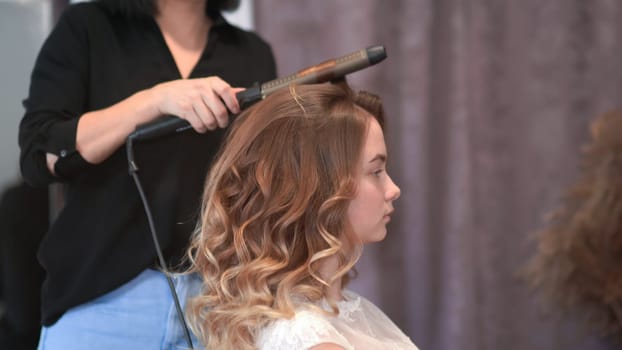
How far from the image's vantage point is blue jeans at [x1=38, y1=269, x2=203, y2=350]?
91cm

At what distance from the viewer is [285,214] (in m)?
0.87

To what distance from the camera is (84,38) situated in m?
0.98

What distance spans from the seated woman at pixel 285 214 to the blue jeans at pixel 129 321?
0.13 feet

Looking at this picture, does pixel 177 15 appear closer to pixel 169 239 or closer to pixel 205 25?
pixel 205 25

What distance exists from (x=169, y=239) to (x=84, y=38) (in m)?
0.31

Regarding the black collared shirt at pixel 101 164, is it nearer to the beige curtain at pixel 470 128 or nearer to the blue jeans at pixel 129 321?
the blue jeans at pixel 129 321

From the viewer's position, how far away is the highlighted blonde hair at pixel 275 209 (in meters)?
0.87

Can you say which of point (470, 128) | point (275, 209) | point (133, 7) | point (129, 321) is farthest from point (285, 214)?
point (470, 128)

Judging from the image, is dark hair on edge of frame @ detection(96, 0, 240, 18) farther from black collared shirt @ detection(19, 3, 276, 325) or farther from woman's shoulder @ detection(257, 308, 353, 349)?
woman's shoulder @ detection(257, 308, 353, 349)

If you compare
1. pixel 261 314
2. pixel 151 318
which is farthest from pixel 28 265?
pixel 261 314

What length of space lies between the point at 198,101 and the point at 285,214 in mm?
178

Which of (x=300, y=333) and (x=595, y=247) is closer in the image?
(x=300, y=333)

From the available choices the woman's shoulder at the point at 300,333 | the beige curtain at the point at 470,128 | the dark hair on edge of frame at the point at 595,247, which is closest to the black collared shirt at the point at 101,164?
the woman's shoulder at the point at 300,333

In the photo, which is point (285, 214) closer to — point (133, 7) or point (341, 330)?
point (341, 330)
